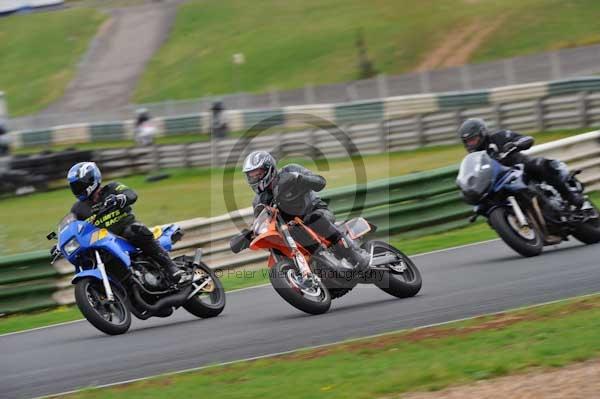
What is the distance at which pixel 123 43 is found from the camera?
2296 inches

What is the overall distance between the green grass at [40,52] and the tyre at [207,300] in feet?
146

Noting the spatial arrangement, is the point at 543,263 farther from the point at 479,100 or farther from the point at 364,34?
the point at 364,34

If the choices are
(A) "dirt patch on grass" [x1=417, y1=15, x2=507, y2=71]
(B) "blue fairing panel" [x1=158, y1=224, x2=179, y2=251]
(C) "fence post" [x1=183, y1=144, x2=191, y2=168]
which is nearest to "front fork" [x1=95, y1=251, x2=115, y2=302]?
(B) "blue fairing panel" [x1=158, y1=224, x2=179, y2=251]

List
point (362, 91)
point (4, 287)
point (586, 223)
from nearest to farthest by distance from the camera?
1. point (586, 223)
2. point (4, 287)
3. point (362, 91)

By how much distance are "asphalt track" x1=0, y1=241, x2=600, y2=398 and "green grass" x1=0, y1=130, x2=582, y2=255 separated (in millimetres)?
8726

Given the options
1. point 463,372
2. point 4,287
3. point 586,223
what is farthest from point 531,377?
point 4,287

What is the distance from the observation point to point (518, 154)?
1118 cm

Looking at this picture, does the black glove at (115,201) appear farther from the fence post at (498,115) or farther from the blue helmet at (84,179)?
the fence post at (498,115)

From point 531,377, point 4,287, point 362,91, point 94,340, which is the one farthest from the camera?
point 362,91

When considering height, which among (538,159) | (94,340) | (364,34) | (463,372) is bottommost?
(364,34)

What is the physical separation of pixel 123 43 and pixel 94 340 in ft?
166

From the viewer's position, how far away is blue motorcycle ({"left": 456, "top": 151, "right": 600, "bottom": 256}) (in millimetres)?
10695

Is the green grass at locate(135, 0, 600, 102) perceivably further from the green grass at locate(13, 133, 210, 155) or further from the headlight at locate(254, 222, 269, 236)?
the headlight at locate(254, 222, 269, 236)

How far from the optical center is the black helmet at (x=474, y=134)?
1110 cm
